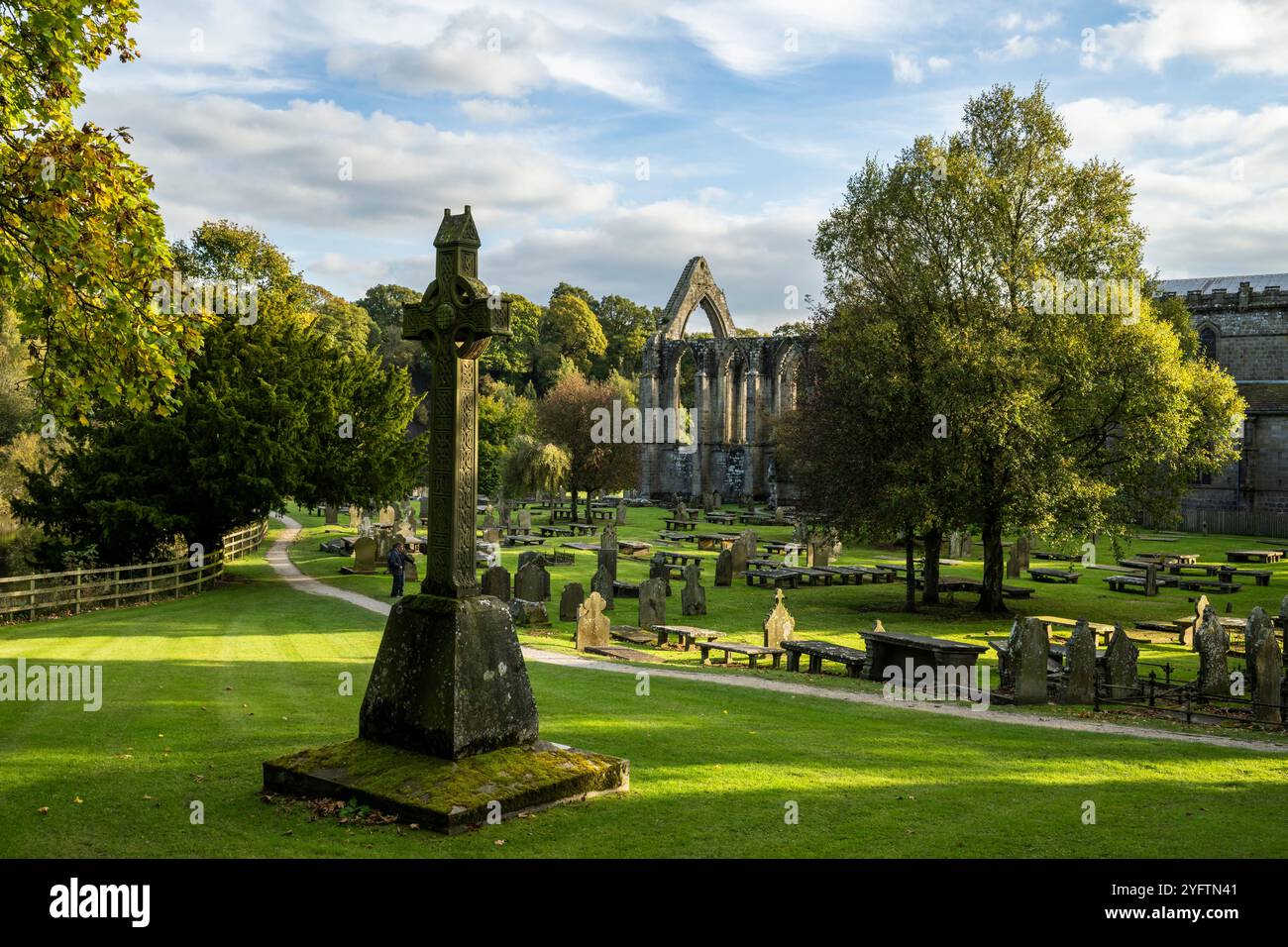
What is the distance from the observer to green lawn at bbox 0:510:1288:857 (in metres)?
6.45

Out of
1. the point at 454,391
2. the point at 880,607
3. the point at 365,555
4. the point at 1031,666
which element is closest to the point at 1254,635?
the point at 1031,666

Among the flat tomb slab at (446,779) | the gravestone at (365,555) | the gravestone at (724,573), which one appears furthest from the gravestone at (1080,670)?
the gravestone at (365,555)

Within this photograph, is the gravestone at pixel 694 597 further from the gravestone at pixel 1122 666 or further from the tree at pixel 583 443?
the tree at pixel 583 443

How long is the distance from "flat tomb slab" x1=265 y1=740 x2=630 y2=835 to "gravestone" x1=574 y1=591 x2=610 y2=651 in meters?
10.5

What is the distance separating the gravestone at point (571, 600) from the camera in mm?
21875

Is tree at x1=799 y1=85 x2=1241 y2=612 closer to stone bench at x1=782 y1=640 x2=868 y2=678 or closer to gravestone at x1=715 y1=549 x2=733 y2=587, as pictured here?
gravestone at x1=715 y1=549 x2=733 y2=587

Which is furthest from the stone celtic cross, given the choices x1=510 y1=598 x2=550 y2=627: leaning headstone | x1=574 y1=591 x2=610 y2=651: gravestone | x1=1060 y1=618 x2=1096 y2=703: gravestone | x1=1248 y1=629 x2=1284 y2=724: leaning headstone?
x1=510 y1=598 x2=550 y2=627: leaning headstone

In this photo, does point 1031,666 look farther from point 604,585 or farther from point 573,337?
point 573,337

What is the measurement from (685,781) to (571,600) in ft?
46.4

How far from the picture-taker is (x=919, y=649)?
52.3 feet

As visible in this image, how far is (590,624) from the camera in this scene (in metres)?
18.3

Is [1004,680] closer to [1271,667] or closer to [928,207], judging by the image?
[1271,667]

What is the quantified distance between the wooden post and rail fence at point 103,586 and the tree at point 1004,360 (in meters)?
16.1

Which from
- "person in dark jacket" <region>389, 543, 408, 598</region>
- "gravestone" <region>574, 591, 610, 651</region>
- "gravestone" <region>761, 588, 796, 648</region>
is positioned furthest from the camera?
"person in dark jacket" <region>389, 543, 408, 598</region>
